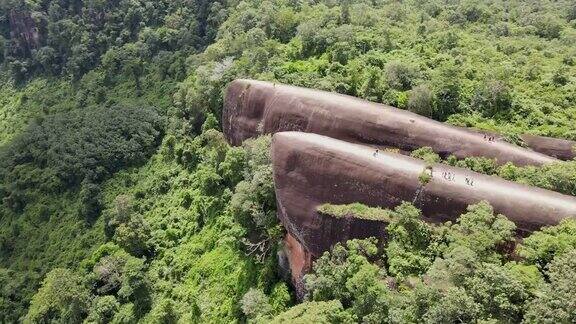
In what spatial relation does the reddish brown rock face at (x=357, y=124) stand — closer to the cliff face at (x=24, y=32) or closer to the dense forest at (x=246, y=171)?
the dense forest at (x=246, y=171)

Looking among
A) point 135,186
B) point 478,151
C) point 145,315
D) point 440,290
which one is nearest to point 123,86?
point 135,186

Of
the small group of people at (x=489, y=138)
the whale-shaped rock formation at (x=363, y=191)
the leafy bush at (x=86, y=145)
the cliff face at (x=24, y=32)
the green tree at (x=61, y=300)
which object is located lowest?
the green tree at (x=61, y=300)

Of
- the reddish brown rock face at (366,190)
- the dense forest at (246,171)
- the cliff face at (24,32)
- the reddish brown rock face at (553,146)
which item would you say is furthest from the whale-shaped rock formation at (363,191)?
the cliff face at (24,32)

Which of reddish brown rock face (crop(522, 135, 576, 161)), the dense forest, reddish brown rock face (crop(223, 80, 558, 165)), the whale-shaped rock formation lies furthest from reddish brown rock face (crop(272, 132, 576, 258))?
reddish brown rock face (crop(522, 135, 576, 161))

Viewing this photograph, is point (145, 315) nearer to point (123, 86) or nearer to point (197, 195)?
point (197, 195)

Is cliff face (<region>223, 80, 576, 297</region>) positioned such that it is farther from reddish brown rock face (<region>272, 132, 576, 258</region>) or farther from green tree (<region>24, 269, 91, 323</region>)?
green tree (<region>24, 269, 91, 323</region>)

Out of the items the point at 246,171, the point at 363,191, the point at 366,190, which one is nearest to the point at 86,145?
the point at 246,171
